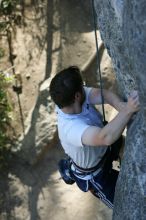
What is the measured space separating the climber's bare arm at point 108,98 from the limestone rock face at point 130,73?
75 millimetres

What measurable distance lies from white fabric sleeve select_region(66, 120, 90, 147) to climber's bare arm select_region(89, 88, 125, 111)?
23 cm

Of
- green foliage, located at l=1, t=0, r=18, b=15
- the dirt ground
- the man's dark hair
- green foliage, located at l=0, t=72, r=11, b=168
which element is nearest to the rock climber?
the man's dark hair

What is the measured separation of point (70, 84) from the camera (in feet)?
9.45

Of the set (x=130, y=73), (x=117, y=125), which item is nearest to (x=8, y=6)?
(x=130, y=73)

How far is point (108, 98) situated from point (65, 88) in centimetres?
32

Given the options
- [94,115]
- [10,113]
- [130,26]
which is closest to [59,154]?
[10,113]

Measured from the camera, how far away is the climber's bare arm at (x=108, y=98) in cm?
294

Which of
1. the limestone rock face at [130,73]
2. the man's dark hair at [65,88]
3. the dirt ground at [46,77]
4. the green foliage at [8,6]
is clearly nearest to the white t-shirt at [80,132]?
the man's dark hair at [65,88]

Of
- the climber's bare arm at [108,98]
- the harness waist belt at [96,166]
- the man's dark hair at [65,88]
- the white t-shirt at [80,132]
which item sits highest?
the man's dark hair at [65,88]

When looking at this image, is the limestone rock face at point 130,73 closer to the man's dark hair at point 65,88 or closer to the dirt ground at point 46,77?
the man's dark hair at point 65,88

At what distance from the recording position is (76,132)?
2.83 m

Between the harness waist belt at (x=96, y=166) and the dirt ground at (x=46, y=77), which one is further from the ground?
the harness waist belt at (x=96, y=166)

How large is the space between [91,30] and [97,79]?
62cm

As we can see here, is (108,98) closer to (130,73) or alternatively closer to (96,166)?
(130,73)
